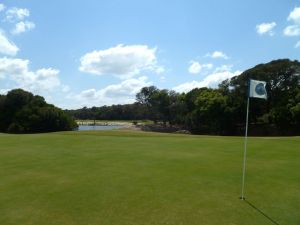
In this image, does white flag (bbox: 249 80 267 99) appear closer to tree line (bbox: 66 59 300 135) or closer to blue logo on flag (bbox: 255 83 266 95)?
blue logo on flag (bbox: 255 83 266 95)

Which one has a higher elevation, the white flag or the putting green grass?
the white flag

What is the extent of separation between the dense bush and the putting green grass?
194 feet

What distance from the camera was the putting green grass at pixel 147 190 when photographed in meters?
7.70

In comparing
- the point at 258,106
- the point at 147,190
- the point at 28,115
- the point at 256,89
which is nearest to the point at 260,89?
the point at 256,89

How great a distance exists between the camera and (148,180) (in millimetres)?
11141

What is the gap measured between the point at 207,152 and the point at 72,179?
920cm

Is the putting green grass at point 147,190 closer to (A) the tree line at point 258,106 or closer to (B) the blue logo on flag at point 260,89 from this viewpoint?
(B) the blue logo on flag at point 260,89

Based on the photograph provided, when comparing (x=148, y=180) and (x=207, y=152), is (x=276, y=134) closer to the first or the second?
(x=207, y=152)

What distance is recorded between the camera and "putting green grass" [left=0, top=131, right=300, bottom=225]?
770 cm

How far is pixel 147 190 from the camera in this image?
32.2ft

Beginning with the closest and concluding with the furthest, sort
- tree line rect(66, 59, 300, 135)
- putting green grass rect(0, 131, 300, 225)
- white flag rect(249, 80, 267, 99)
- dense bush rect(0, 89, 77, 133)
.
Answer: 1. putting green grass rect(0, 131, 300, 225)
2. white flag rect(249, 80, 267, 99)
3. tree line rect(66, 59, 300, 135)
4. dense bush rect(0, 89, 77, 133)

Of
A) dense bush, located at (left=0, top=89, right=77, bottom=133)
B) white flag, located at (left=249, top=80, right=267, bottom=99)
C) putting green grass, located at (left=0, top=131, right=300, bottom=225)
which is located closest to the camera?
putting green grass, located at (left=0, top=131, right=300, bottom=225)

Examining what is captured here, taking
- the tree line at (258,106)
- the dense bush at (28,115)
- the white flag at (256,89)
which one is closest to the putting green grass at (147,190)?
the white flag at (256,89)

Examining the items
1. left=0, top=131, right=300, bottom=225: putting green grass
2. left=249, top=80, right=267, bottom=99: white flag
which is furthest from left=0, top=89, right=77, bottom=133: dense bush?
left=249, top=80, right=267, bottom=99: white flag
